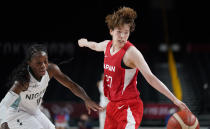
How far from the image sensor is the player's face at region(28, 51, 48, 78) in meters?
3.71

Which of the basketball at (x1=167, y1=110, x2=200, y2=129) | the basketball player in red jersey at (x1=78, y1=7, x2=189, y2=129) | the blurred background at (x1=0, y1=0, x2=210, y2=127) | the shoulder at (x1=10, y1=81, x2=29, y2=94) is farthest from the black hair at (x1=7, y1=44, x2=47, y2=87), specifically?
the blurred background at (x1=0, y1=0, x2=210, y2=127)

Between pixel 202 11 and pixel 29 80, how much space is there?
15.1m

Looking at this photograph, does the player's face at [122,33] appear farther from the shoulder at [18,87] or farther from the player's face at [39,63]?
the shoulder at [18,87]

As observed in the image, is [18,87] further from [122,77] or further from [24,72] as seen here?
[122,77]

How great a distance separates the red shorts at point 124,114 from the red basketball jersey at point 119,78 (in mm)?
63

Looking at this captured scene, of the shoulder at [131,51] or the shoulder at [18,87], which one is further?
the shoulder at [18,87]

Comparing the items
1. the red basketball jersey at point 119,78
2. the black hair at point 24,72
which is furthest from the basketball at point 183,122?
the black hair at point 24,72

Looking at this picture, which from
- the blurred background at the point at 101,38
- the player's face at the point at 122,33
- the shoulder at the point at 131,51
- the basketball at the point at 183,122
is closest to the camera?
the shoulder at the point at 131,51

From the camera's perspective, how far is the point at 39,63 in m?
3.71

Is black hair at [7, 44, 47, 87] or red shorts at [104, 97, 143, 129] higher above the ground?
black hair at [7, 44, 47, 87]

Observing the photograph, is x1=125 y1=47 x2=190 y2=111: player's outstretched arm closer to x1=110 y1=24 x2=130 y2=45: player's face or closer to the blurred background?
x1=110 y1=24 x2=130 y2=45: player's face

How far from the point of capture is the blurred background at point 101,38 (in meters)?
12.5

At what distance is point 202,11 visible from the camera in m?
17.5

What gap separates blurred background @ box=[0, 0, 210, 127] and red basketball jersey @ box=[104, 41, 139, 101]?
747cm
